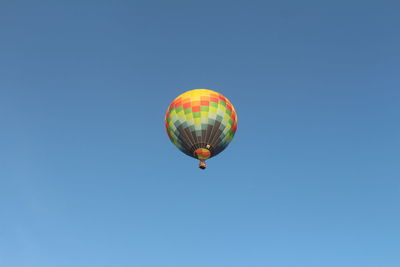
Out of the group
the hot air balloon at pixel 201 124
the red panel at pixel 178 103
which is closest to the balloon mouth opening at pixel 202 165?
the hot air balloon at pixel 201 124

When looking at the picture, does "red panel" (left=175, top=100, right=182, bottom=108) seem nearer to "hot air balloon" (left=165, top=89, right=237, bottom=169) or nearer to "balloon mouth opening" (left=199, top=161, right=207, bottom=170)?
"hot air balloon" (left=165, top=89, right=237, bottom=169)

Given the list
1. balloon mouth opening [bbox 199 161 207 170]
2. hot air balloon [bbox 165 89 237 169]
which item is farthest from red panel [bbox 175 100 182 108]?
balloon mouth opening [bbox 199 161 207 170]

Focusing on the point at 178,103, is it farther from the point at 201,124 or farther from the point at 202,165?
the point at 202,165

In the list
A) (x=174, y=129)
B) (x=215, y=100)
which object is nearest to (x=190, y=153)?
(x=174, y=129)

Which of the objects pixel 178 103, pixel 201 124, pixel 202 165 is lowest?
pixel 202 165

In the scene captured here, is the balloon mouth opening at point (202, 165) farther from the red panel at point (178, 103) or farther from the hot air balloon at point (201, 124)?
the red panel at point (178, 103)

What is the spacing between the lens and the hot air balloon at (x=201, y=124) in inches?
1832

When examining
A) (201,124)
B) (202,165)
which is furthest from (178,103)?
(202,165)

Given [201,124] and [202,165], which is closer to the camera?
[201,124]

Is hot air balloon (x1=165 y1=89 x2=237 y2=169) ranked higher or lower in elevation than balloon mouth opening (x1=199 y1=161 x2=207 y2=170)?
higher

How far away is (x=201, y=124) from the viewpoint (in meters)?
46.4

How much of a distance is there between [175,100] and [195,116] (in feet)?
12.6

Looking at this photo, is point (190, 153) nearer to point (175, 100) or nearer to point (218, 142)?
point (218, 142)

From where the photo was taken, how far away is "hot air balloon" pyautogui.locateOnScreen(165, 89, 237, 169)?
46.5 m
